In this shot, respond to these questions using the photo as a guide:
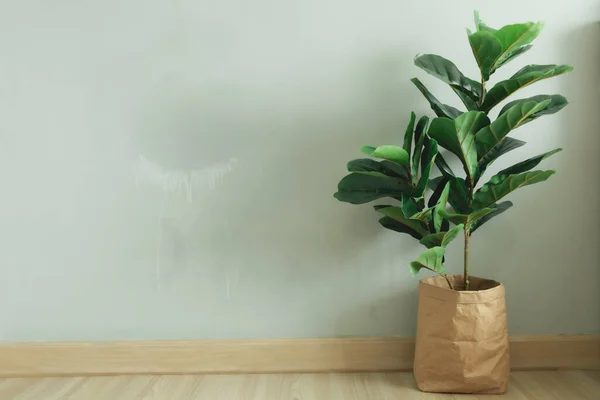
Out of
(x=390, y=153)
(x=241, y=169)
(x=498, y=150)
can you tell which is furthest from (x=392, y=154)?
(x=241, y=169)

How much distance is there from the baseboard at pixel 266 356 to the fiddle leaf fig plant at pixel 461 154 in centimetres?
37

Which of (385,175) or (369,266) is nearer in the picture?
(385,175)

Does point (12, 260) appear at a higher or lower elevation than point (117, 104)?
lower

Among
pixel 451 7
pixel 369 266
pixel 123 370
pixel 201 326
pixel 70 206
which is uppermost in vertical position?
pixel 451 7

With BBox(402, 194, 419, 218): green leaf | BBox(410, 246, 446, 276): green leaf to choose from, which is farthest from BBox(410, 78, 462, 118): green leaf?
BBox(410, 246, 446, 276): green leaf

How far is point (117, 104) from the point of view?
1856 mm

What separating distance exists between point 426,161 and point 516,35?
396 millimetres

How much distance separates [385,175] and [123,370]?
1057mm

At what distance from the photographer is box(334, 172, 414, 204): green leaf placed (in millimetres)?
1639

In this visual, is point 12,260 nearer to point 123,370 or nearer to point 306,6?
point 123,370

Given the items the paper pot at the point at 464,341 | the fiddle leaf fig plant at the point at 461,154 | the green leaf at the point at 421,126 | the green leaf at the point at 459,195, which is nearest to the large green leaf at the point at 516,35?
the fiddle leaf fig plant at the point at 461,154

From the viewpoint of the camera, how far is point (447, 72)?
1602 millimetres

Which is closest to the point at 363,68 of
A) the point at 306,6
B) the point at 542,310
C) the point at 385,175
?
the point at 306,6

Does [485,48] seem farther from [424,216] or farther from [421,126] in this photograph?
[424,216]
